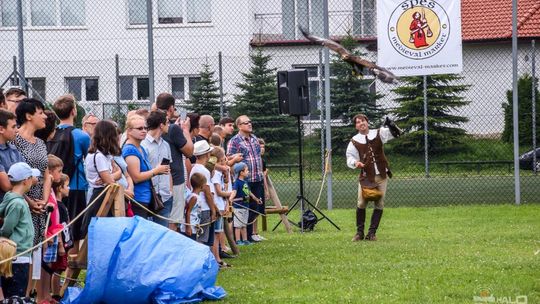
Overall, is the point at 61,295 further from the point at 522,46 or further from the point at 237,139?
the point at 522,46

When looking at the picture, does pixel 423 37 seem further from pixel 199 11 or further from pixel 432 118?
pixel 199 11

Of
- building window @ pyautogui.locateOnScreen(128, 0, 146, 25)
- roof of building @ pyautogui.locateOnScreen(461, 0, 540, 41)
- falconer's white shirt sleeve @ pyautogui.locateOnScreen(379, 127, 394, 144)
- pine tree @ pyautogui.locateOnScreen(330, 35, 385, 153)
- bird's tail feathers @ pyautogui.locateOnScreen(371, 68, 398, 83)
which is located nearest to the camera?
bird's tail feathers @ pyautogui.locateOnScreen(371, 68, 398, 83)

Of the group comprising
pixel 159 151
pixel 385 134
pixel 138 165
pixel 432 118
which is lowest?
pixel 138 165

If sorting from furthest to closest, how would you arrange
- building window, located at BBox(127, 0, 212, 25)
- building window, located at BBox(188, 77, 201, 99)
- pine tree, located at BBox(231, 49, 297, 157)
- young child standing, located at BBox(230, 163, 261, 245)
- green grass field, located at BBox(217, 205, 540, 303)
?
building window, located at BBox(127, 0, 212, 25)
building window, located at BBox(188, 77, 201, 99)
pine tree, located at BBox(231, 49, 297, 157)
young child standing, located at BBox(230, 163, 261, 245)
green grass field, located at BBox(217, 205, 540, 303)

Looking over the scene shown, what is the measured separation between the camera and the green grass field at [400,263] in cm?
991

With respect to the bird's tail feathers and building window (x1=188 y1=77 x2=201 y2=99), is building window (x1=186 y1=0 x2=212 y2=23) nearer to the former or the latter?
building window (x1=188 y1=77 x2=201 y2=99)

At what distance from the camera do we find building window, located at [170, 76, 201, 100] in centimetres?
2314

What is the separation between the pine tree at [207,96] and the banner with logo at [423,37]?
3894mm

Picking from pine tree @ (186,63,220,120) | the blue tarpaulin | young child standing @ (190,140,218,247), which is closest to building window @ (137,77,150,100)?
pine tree @ (186,63,220,120)

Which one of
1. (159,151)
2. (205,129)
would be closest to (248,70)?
(205,129)

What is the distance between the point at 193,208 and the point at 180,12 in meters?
16.7

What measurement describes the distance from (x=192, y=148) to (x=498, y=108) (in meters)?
12.3

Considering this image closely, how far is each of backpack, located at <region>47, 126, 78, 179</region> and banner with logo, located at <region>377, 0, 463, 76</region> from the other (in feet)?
33.7

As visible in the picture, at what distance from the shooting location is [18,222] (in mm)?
8883
